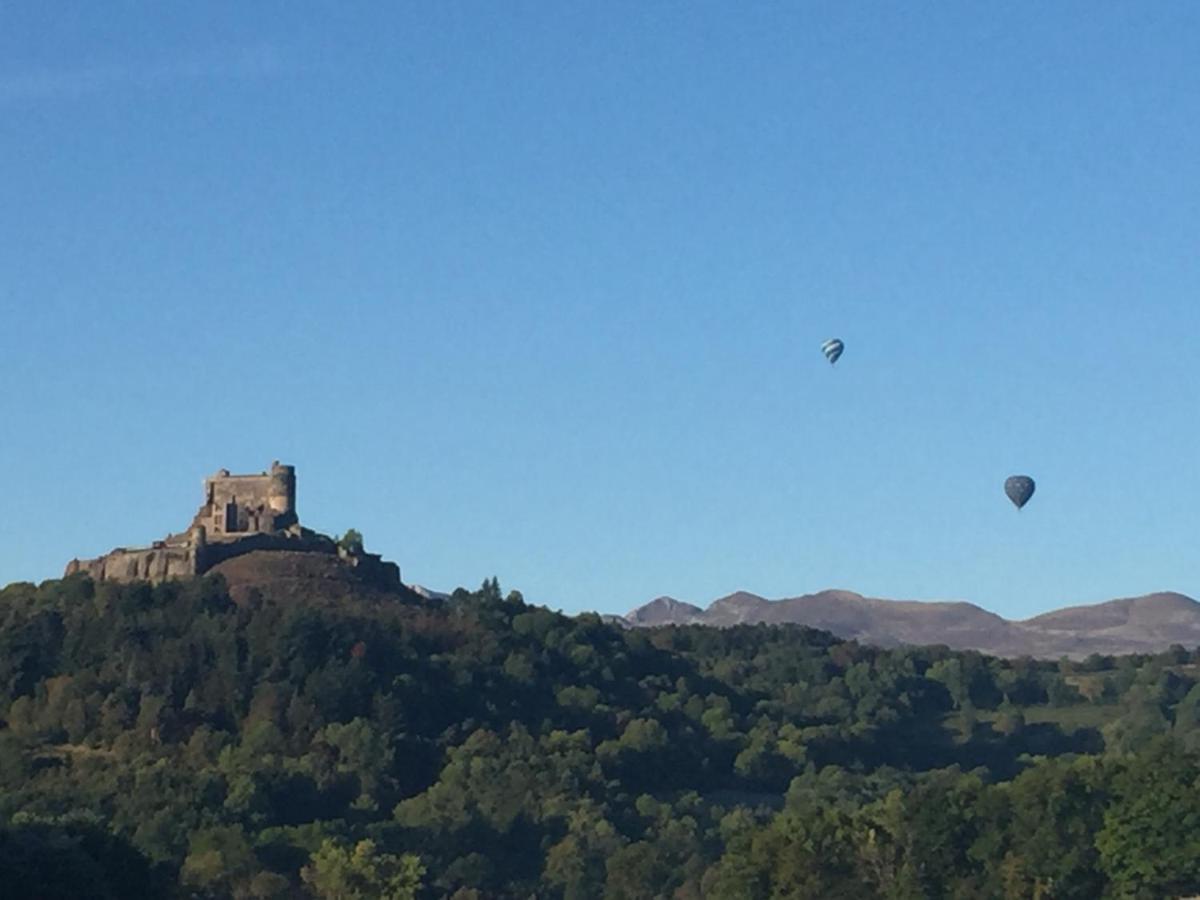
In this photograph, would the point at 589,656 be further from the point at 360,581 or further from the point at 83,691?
Result: the point at 83,691

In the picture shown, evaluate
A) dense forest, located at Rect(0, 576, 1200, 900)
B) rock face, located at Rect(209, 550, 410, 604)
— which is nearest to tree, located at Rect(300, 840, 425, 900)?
dense forest, located at Rect(0, 576, 1200, 900)

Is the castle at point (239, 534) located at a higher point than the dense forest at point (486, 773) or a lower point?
higher

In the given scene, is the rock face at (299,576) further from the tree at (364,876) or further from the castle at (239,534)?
the tree at (364,876)

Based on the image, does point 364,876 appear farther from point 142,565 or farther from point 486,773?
point 142,565

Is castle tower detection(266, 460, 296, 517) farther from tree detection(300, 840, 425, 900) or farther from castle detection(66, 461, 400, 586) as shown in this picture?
tree detection(300, 840, 425, 900)

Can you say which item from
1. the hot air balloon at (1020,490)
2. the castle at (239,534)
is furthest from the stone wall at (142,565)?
the hot air balloon at (1020,490)

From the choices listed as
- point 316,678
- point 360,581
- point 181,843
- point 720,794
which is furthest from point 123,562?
point 181,843
